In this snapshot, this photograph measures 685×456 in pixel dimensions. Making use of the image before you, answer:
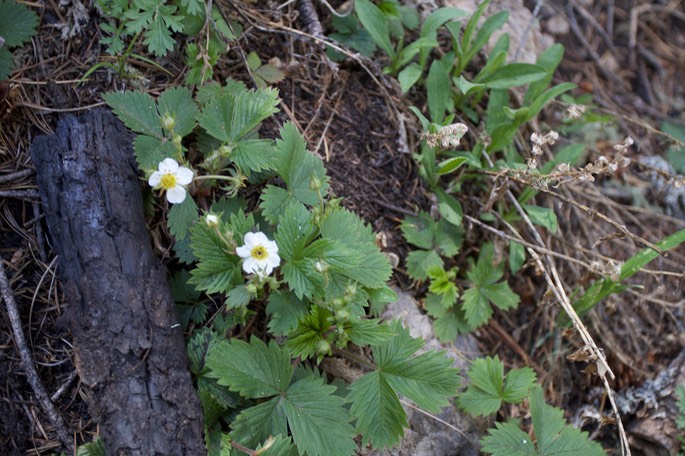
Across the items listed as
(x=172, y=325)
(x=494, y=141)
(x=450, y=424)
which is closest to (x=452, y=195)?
(x=494, y=141)

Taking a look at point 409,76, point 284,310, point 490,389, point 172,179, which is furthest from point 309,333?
point 409,76

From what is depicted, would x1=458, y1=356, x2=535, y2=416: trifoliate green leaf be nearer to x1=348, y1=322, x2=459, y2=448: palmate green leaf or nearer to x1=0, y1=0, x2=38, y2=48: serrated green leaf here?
x1=348, y1=322, x2=459, y2=448: palmate green leaf

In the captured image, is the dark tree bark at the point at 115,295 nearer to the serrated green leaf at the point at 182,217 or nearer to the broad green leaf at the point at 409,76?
the serrated green leaf at the point at 182,217

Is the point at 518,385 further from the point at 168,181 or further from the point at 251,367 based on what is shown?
the point at 168,181

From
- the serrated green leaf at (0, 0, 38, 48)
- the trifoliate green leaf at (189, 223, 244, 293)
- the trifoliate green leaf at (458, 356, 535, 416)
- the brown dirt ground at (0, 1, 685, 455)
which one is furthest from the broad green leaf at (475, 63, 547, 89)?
the serrated green leaf at (0, 0, 38, 48)

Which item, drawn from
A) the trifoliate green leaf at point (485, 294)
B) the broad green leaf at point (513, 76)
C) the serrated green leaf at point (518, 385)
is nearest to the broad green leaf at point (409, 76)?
the broad green leaf at point (513, 76)

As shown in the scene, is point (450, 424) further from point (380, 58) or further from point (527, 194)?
point (380, 58)
